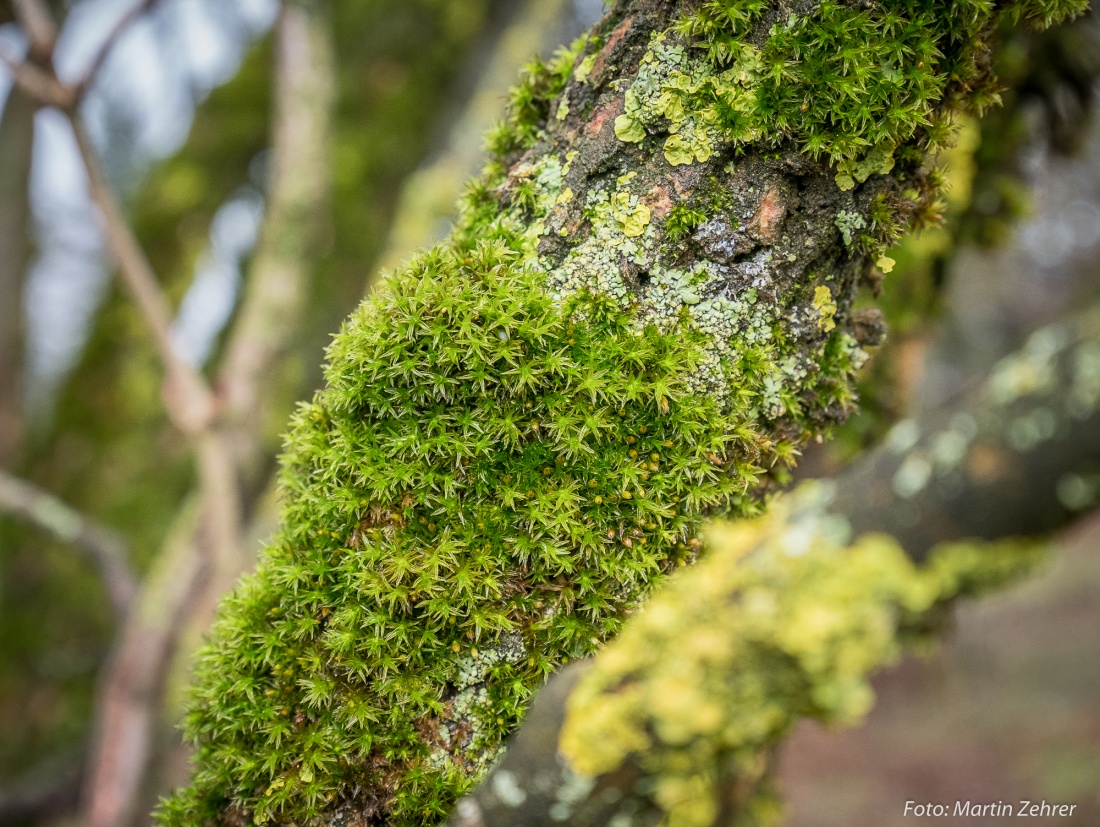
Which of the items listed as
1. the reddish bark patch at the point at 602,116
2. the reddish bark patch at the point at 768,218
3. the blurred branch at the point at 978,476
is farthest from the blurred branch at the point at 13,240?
the blurred branch at the point at 978,476

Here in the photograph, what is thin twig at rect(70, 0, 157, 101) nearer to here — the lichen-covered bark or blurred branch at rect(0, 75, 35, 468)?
blurred branch at rect(0, 75, 35, 468)

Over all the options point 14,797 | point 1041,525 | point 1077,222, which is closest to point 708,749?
point 1041,525

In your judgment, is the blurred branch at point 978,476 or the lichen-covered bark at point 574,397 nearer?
the blurred branch at point 978,476

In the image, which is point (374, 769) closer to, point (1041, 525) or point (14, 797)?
point (1041, 525)

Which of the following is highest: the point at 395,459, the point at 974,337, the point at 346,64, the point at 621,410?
the point at 346,64

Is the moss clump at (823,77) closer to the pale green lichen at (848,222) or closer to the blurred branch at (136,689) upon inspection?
the pale green lichen at (848,222)

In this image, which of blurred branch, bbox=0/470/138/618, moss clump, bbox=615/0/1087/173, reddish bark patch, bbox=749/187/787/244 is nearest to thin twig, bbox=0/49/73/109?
blurred branch, bbox=0/470/138/618
